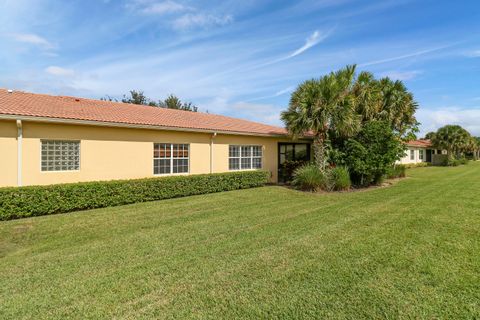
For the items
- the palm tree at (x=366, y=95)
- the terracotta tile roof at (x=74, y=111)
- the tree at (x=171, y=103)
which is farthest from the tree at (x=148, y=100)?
the palm tree at (x=366, y=95)

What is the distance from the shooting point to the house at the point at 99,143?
9.05 m

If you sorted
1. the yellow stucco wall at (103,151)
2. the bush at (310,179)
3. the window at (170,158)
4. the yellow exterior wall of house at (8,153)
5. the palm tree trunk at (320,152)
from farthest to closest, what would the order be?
the palm tree trunk at (320,152)
the bush at (310,179)
the window at (170,158)
the yellow stucco wall at (103,151)
the yellow exterior wall of house at (8,153)

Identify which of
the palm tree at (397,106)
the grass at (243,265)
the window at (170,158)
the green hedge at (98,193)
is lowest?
the grass at (243,265)

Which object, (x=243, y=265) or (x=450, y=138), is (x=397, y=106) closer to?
(x=243, y=265)

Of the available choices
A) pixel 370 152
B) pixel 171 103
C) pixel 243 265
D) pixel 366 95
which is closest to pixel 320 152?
pixel 370 152

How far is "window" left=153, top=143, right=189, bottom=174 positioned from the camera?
12.5 m

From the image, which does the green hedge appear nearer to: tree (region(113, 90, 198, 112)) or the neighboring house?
tree (region(113, 90, 198, 112))

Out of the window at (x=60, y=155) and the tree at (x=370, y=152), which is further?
the tree at (x=370, y=152)

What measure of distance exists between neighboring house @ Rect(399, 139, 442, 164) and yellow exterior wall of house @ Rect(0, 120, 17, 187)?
39841 mm

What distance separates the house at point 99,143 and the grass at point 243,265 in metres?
2.36

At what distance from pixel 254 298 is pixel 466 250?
437 centimetres

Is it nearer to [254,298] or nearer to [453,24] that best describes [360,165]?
[453,24]

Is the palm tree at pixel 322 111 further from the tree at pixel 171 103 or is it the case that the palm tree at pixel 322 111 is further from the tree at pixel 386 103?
the tree at pixel 171 103

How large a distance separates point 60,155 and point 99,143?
136 cm
